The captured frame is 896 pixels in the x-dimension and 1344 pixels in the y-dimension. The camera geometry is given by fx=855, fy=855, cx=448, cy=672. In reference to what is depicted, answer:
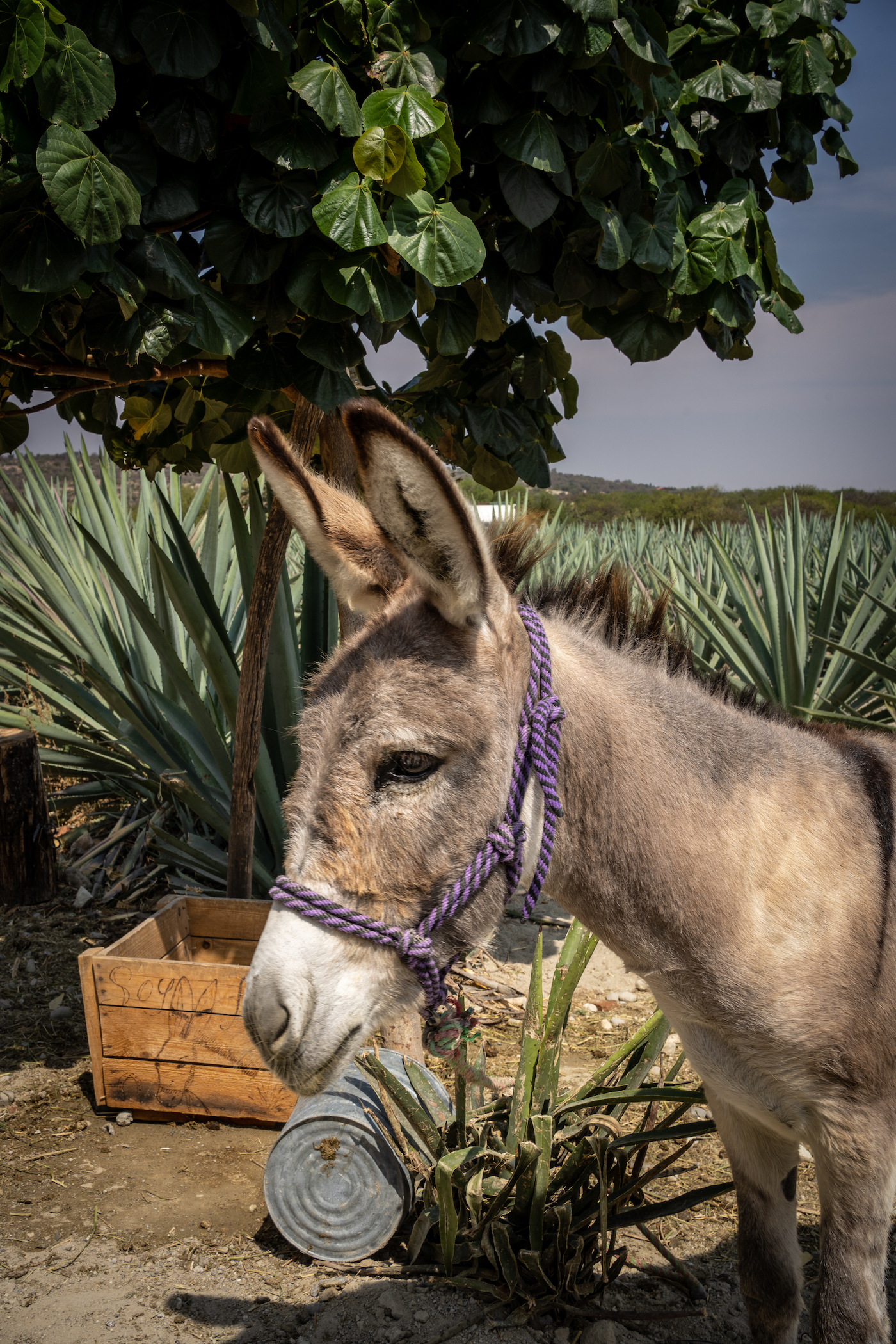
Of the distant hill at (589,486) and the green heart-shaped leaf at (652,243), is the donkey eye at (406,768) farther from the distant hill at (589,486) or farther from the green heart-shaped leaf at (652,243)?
the distant hill at (589,486)

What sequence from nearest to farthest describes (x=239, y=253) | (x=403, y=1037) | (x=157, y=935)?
1. (x=239, y=253)
2. (x=403, y=1037)
3. (x=157, y=935)

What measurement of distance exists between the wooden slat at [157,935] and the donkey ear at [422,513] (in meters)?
2.30

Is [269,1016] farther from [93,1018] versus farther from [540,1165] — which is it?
[93,1018]

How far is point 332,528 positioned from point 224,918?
8.17ft

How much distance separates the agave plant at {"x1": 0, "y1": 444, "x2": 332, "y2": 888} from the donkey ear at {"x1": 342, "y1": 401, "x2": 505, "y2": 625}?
2.47 meters

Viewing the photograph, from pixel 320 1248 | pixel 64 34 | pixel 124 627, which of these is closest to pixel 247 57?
pixel 64 34

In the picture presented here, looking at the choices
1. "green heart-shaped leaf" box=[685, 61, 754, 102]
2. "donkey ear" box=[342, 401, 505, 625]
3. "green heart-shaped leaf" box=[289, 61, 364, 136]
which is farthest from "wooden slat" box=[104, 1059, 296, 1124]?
"green heart-shaped leaf" box=[685, 61, 754, 102]

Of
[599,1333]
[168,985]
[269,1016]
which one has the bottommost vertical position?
[599,1333]

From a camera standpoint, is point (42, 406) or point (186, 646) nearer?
point (42, 406)

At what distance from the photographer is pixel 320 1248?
237 cm

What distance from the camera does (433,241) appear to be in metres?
1.85

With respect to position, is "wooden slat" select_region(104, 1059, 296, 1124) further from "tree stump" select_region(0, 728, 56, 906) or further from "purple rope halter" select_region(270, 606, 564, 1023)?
"tree stump" select_region(0, 728, 56, 906)

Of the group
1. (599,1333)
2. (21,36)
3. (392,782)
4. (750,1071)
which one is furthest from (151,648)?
(750,1071)

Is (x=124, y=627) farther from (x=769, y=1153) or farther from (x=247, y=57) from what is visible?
(x=769, y=1153)
